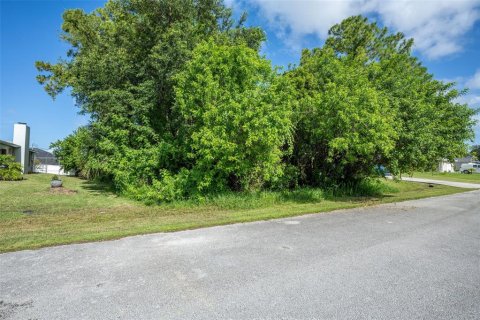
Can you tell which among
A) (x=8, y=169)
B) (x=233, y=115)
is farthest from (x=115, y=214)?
(x=8, y=169)

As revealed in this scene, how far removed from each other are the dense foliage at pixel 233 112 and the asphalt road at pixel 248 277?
206 inches

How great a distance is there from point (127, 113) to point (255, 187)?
7.71 meters

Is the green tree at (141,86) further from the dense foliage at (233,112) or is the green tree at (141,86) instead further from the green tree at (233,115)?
the green tree at (233,115)

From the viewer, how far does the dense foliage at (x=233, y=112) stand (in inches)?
428

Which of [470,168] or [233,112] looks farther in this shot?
[470,168]

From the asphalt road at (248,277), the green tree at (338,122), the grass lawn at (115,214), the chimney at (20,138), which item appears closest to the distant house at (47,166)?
the chimney at (20,138)

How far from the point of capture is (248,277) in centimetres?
401

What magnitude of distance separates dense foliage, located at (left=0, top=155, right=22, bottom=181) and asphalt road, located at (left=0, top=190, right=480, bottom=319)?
65.1 ft

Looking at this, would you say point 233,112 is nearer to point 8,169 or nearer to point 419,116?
point 419,116

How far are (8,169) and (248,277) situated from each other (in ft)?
77.7

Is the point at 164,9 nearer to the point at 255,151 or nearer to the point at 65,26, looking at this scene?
the point at 255,151

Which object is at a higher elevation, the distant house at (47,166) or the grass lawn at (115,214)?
the distant house at (47,166)

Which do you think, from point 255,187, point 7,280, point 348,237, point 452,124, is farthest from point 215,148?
point 452,124

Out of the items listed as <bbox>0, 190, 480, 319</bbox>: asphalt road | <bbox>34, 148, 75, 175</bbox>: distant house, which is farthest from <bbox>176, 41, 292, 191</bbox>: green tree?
<bbox>34, 148, 75, 175</bbox>: distant house
